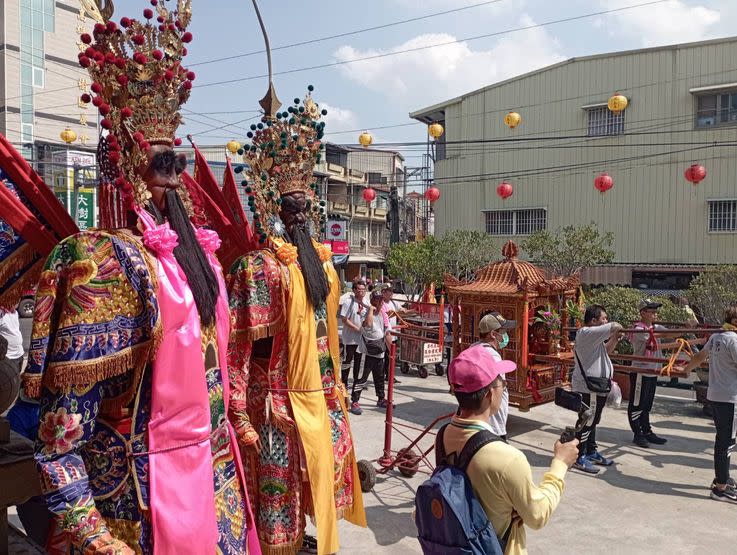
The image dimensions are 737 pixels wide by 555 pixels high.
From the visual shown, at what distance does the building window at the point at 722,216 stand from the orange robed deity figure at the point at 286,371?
18.4 meters

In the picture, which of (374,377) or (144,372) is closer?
(144,372)

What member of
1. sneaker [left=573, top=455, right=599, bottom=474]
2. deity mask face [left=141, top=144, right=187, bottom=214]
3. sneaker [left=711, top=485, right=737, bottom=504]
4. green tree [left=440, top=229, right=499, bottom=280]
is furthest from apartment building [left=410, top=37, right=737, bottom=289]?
deity mask face [left=141, top=144, right=187, bottom=214]

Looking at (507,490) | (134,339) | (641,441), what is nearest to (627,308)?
(641,441)

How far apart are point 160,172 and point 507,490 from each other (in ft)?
5.40

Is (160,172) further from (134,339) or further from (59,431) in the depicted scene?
(59,431)

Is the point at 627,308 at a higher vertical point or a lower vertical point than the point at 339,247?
lower

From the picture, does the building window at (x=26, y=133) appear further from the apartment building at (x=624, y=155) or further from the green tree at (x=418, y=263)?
the apartment building at (x=624, y=155)

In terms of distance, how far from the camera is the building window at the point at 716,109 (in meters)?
17.8

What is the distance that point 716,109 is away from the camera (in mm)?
18078

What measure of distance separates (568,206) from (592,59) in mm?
4959

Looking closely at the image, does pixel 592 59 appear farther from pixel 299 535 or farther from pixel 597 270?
pixel 299 535

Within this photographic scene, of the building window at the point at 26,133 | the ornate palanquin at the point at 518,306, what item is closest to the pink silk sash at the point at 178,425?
the ornate palanquin at the point at 518,306

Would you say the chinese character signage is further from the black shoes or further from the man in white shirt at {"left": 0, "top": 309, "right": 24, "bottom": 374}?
the black shoes

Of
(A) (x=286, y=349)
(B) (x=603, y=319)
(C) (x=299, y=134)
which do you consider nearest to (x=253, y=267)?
(A) (x=286, y=349)
